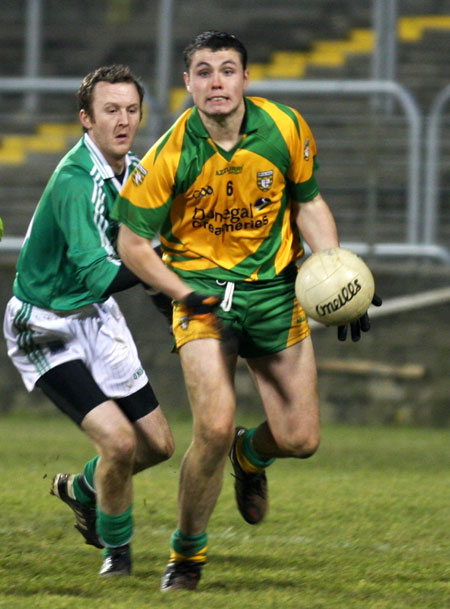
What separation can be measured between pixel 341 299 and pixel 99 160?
1260 mm

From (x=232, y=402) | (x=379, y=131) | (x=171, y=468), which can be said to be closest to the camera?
(x=232, y=402)

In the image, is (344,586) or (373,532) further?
(373,532)

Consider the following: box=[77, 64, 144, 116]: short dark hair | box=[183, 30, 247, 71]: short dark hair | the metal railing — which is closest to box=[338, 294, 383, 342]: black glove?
box=[183, 30, 247, 71]: short dark hair

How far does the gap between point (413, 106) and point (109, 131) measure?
681 cm

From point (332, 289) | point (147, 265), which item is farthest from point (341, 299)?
point (147, 265)

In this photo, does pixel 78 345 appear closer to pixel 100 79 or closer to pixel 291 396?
pixel 291 396

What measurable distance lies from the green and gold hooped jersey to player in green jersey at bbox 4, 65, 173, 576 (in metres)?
0.30

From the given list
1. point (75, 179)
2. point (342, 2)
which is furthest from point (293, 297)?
point (342, 2)

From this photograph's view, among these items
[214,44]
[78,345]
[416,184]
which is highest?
[214,44]

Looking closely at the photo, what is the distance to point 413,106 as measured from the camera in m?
12.3

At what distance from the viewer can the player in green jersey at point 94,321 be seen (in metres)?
5.59

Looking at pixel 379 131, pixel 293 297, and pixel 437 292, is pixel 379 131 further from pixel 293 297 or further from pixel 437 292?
pixel 293 297

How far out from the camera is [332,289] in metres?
5.51

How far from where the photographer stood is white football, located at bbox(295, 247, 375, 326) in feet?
18.0
